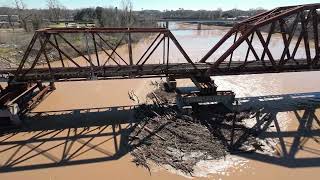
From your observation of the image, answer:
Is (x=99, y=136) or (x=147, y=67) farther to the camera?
(x=147, y=67)

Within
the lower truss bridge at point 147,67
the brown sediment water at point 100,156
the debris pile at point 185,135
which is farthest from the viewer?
the lower truss bridge at point 147,67

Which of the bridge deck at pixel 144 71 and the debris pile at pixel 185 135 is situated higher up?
the bridge deck at pixel 144 71

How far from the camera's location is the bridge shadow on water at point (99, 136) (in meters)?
12.7

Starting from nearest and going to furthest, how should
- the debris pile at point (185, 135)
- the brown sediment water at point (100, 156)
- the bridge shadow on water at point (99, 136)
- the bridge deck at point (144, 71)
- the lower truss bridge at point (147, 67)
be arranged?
the brown sediment water at point (100, 156), the debris pile at point (185, 135), the bridge shadow on water at point (99, 136), the lower truss bridge at point (147, 67), the bridge deck at point (144, 71)

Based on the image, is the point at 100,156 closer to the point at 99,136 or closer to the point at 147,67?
the point at 99,136

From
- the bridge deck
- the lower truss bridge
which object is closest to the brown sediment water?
the lower truss bridge

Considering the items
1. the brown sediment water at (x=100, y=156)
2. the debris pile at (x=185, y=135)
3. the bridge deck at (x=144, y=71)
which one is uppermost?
the bridge deck at (x=144, y=71)

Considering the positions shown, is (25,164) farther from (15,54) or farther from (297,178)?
(15,54)

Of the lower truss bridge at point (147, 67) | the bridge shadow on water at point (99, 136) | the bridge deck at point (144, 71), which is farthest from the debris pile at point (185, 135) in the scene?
the bridge deck at point (144, 71)

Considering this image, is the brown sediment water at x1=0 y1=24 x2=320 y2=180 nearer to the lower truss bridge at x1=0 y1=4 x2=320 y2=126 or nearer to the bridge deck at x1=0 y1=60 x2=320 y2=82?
the lower truss bridge at x1=0 y1=4 x2=320 y2=126

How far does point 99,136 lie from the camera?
47.6 feet

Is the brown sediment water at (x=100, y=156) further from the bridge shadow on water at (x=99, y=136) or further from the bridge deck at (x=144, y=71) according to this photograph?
the bridge deck at (x=144, y=71)

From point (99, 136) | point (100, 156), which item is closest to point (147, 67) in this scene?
point (99, 136)

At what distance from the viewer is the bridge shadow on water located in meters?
12.7
